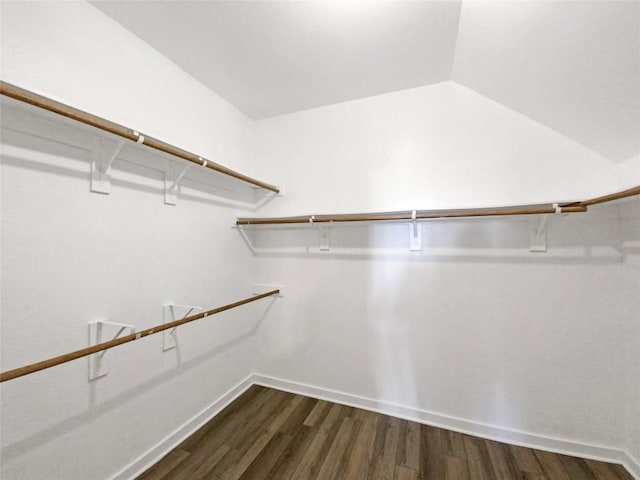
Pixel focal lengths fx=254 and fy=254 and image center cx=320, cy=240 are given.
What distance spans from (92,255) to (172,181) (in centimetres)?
58

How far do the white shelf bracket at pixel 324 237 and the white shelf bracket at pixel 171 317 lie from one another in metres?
0.96

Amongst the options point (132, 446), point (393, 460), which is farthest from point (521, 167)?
point (132, 446)

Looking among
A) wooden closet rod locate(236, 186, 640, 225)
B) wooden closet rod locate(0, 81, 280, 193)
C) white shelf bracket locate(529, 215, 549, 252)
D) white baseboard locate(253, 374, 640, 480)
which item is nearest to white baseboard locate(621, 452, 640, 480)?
white baseboard locate(253, 374, 640, 480)

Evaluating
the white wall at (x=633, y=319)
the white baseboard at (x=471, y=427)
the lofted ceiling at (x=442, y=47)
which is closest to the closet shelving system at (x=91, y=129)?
the lofted ceiling at (x=442, y=47)

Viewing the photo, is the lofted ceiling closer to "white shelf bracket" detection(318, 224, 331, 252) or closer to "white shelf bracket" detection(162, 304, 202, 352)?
"white shelf bracket" detection(318, 224, 331, 252)

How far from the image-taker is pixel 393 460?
1.42m

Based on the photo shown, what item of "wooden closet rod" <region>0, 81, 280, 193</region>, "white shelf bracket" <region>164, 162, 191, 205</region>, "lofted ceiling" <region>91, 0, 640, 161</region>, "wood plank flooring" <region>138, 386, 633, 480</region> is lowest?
"wood plank flooring" <region>138, 386, 633, 480</region>

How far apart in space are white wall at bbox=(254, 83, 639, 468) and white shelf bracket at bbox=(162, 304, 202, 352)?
0.76m

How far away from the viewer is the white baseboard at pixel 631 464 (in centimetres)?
129

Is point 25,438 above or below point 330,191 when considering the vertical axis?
below

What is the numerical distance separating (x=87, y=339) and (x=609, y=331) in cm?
265

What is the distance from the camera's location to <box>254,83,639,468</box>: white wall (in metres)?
1.43

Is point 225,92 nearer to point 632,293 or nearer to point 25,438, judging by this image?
point 25,438

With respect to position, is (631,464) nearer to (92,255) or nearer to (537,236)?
(537,236)
